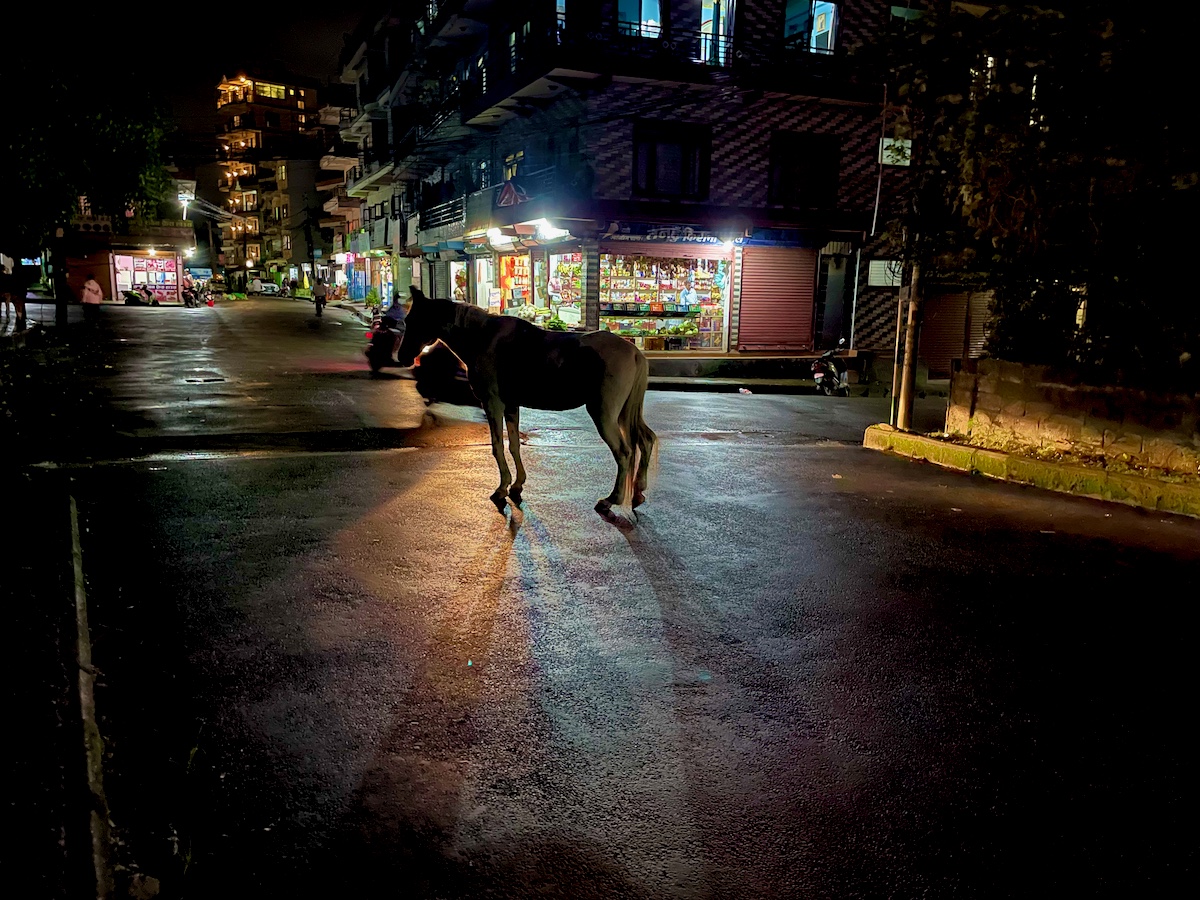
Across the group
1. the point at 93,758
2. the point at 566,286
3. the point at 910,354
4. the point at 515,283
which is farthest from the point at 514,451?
the point at 515,283

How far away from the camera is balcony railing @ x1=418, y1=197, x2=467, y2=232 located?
100 ft

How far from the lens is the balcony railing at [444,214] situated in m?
30.5

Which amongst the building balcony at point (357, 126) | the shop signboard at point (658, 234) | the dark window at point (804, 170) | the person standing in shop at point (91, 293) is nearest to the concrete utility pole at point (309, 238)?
the building balcony at point (357, 126)

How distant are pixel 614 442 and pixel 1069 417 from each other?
225 inches

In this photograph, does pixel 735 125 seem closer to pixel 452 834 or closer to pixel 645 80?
pixel 645 80

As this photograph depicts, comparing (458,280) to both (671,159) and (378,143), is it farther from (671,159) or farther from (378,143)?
(378,143)

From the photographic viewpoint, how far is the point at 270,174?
322 ft

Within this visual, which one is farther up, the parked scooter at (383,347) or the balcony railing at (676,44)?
the balcony railing at (676,44)

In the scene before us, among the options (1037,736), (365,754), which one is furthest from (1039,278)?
(365,754)

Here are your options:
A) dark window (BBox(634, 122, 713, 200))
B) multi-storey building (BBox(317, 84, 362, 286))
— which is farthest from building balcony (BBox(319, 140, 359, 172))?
dark window (BBox(634, 122, 713, 200))

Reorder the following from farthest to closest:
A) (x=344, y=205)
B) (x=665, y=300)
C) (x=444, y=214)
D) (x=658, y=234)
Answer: (x=344, y=205)
(x=444, y=214)
(x=665, y=300)
(x=658, y=234)

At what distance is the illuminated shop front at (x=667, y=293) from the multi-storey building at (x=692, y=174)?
60 mm

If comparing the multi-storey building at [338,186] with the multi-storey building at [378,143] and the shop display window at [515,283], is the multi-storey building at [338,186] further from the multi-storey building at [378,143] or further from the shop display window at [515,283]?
the shop display window at [515,283]

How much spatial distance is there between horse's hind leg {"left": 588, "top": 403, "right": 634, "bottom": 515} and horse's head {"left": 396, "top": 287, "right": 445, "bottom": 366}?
66.4 inches
